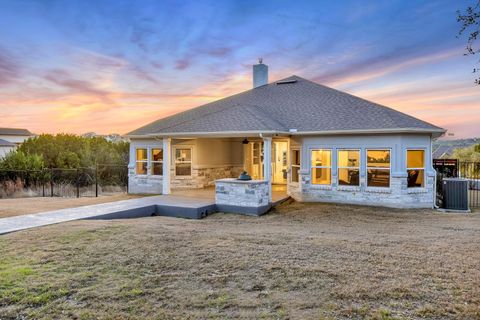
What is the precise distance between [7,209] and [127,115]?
1304cm

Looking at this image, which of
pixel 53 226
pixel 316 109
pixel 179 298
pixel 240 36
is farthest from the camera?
pixel 240 36

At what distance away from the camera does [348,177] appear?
11.7 metres

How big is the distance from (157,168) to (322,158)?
734cm

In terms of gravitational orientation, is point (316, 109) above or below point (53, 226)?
above

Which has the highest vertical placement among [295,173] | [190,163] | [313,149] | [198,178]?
[313,149]

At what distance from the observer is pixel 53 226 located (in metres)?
7.53

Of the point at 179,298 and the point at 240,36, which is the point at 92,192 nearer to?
the point at 240,36

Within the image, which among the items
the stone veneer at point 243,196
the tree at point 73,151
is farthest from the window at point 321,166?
the tree at point 73,151

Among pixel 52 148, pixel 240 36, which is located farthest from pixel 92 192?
pixel 240 36

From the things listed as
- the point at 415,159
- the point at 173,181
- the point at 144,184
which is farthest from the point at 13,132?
the point at 415,159

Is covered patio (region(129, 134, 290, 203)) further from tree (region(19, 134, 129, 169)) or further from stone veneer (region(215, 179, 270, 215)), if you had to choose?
tree (region(19, 134, 129, 169))

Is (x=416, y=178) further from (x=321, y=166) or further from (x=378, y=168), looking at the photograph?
(x=321, y=166)

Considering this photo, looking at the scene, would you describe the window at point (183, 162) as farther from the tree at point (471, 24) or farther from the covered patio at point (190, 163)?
the tree at point (471, 24)

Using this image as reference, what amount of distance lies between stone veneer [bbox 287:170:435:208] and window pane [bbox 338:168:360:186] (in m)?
0.15
